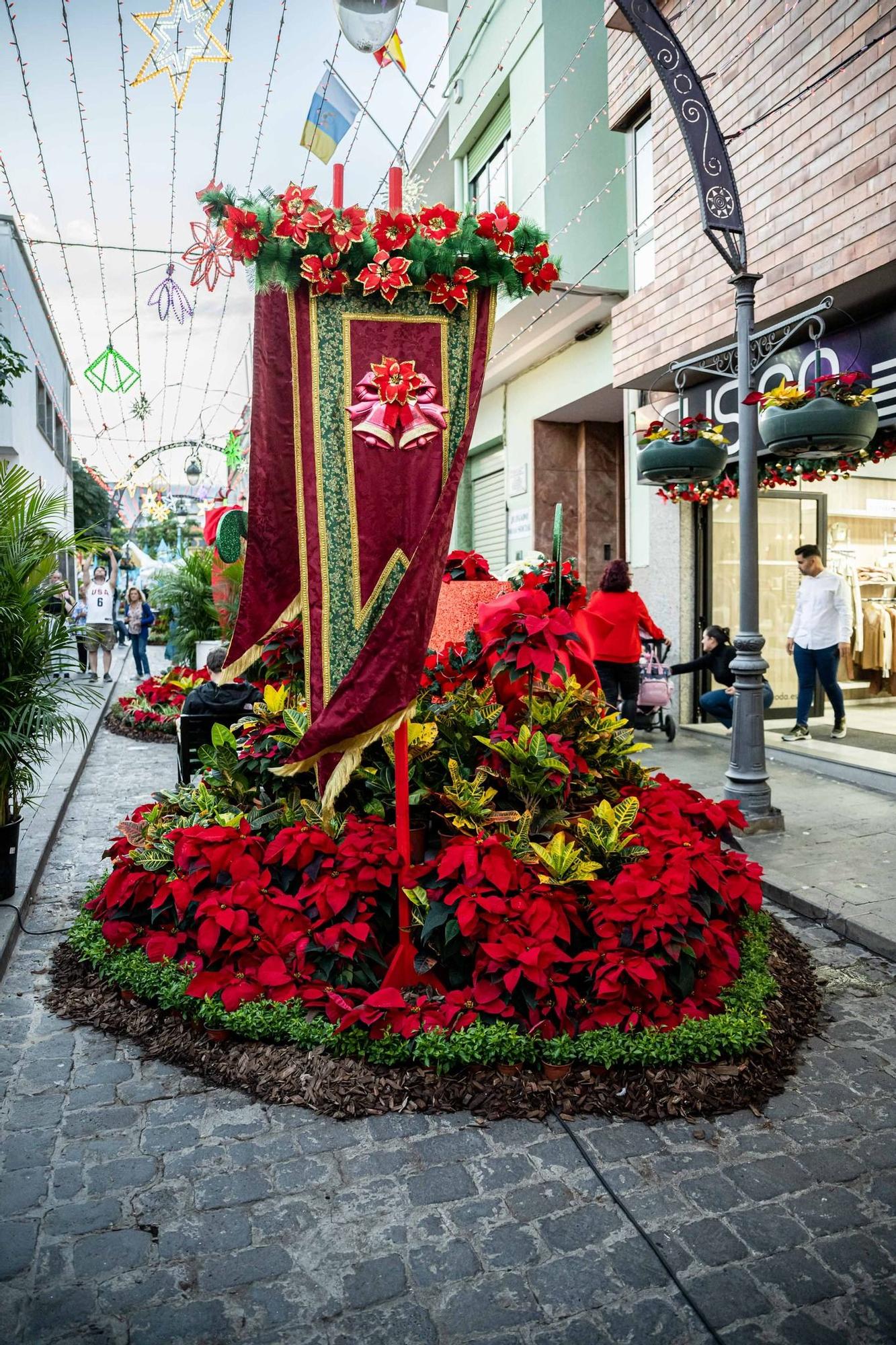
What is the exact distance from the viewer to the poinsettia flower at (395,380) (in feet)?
10.4

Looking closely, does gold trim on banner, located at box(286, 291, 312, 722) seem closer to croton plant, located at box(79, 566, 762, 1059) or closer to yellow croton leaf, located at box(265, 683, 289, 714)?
croton plant, located at box(79, 566, 762, 1059)

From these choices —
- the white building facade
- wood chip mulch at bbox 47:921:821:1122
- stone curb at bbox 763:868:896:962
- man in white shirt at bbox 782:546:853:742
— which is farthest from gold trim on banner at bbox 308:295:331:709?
the white building facade

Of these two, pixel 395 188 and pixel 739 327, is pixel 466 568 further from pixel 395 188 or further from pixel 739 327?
pixel 739 327

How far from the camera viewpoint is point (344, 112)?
7.39m

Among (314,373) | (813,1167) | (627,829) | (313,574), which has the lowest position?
(813,1167)

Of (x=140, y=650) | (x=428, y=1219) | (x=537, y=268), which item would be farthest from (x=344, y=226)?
(x=140, y=650)

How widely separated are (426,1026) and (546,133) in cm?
1177

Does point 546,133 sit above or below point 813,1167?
above


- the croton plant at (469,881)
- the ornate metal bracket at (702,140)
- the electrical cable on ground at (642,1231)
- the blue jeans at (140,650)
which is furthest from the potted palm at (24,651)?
the blue jeans at (140,650)

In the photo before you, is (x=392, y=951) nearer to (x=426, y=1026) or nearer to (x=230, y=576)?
(x=426, y=1026)

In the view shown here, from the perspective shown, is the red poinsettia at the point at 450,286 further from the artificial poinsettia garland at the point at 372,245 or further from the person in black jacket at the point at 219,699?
the person in black jacket at the point at 219,699

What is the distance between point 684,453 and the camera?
7305 mm

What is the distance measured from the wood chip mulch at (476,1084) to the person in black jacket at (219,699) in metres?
3.60

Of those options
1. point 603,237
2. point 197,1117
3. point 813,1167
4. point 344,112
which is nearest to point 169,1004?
point 197,1117
